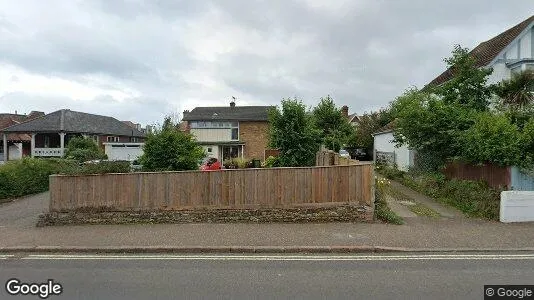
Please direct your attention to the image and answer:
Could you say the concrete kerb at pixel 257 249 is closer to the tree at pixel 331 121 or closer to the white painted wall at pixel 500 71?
the white painted wall at pixel 500 71

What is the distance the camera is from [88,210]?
33.7 feet

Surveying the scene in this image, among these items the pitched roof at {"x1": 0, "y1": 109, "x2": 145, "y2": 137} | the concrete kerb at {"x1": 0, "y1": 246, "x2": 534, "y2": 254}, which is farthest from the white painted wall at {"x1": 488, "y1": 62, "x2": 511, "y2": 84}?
the pitched roof at {"x1": 0, "y1": 109, "x2": 145, "y2": 137}

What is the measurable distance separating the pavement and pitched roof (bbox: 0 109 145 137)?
34.3m

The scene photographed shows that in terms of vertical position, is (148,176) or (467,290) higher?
(148,176)

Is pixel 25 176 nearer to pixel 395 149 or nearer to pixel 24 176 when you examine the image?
pixel 24 176

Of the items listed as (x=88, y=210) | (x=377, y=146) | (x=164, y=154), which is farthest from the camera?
(x=377, y=146)

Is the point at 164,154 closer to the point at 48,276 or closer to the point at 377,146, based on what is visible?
the point at 48,276

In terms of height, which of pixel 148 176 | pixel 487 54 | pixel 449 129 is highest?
pixel 487 54

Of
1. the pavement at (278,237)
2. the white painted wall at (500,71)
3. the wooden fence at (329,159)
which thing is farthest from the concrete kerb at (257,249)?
the white painted wall at (500,71)

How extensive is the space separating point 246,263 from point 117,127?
47.9 meters

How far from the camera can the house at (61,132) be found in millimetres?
39281

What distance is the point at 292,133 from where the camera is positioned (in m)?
15.7

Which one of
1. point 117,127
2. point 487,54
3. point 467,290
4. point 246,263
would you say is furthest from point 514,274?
point 117,127

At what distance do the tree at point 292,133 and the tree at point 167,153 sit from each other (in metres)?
4.00
